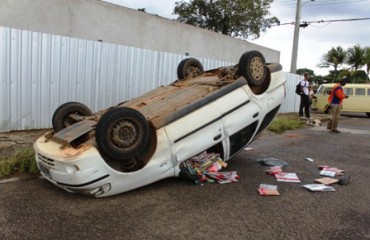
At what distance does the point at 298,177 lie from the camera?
5.53 m

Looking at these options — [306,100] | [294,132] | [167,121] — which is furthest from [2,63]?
[306,100]

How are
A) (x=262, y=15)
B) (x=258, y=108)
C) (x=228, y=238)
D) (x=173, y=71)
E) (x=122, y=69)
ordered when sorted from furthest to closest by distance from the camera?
(x=262, y=15) → (x=173, y=71) → (x=122, y=69) → (x=258, y=108) → (x=228, y=238)

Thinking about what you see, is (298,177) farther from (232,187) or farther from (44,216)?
(44,216)

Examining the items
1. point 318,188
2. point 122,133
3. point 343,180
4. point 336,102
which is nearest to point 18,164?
point 122,133

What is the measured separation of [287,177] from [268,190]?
795 millimetres

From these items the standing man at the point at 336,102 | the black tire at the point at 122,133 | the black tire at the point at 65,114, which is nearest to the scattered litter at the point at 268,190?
the black tire at the point at 122,133

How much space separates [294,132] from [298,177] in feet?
17.5

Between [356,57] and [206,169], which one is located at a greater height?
[356,57]

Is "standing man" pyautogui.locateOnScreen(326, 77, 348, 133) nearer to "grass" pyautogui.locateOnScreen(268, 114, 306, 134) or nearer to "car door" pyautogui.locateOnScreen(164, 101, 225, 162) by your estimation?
"grass" pyautogui.locateOnScreen(268, 114, 306, 134)

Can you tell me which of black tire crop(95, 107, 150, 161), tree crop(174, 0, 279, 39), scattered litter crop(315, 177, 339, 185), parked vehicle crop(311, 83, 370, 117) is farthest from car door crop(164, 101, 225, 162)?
tree crop(174, 0, 279, 39)

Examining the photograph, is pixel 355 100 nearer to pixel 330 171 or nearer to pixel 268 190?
pixel 330 171

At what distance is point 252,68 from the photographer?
5.43m

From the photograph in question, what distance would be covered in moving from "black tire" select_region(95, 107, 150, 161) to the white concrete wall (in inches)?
210

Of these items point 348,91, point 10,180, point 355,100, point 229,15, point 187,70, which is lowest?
point 10,180
